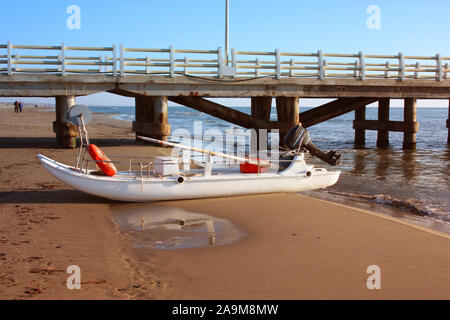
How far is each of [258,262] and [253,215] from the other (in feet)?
9.53

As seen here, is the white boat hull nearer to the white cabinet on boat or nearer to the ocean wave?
the white cabinet on boat

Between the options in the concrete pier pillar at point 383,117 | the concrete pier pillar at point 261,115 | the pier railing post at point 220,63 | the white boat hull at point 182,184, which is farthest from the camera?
the concrete pier pillar at point 383,117

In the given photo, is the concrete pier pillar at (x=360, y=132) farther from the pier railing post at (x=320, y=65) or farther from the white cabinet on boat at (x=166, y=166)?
the white cabinet on boat at (x=166, y=166)

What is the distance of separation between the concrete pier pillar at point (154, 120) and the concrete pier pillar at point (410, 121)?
1088 cm

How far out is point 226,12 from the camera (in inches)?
766

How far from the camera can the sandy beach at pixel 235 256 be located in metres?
5.50

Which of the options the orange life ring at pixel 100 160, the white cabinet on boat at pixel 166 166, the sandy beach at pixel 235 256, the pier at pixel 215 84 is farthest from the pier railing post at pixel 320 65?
the orange life ring at pixel 100 160

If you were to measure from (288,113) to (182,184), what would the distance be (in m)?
9.82

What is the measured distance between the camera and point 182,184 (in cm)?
1021

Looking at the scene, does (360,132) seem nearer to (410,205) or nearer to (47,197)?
(410,205)

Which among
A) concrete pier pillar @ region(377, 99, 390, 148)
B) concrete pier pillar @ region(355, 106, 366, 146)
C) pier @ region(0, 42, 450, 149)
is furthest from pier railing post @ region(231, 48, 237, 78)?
concrete pier pillar @ region(355, 106, 366, 146)
